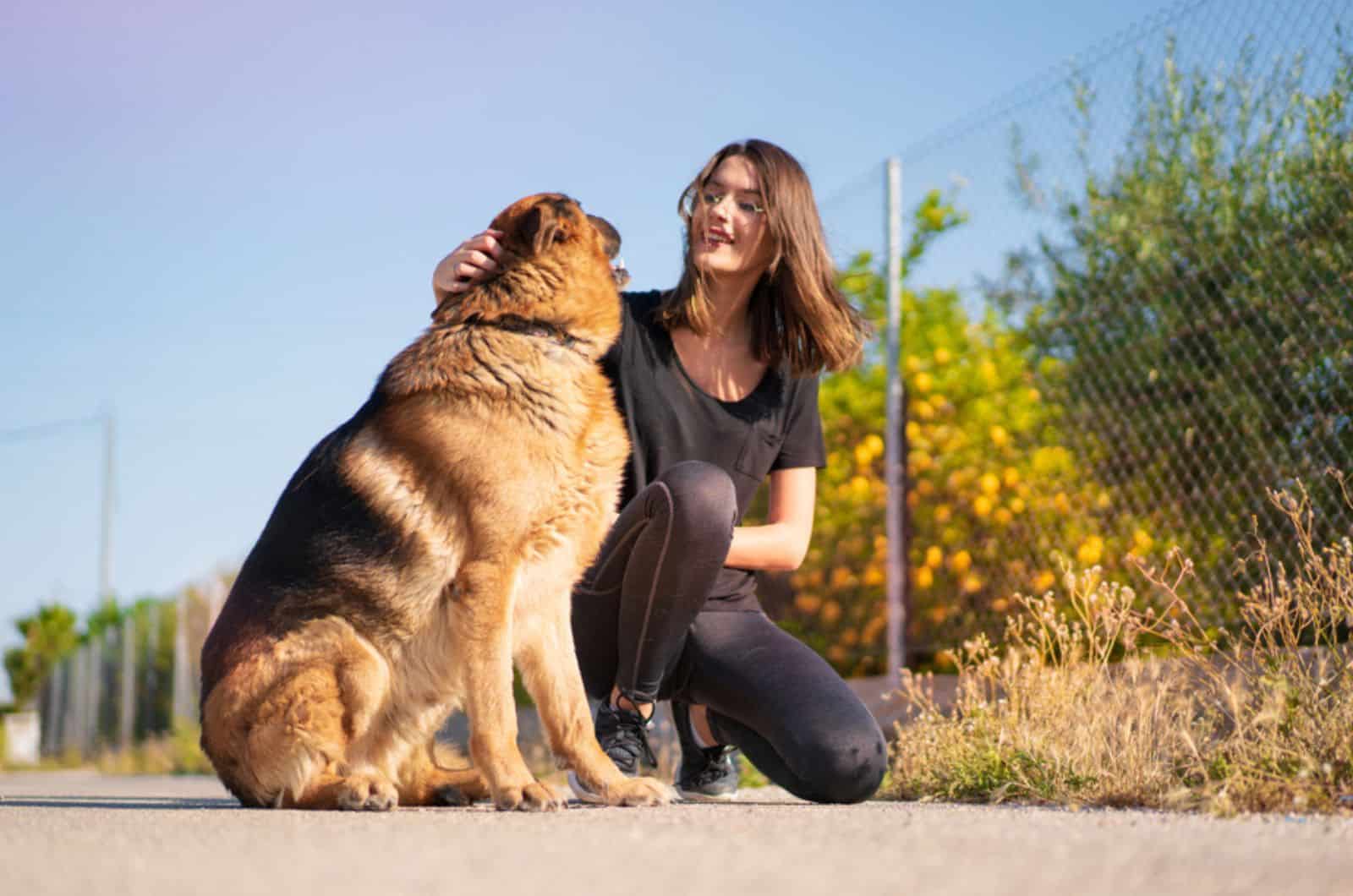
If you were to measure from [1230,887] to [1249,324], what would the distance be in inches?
153

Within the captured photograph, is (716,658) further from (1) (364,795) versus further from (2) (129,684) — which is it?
(2) (129,684)

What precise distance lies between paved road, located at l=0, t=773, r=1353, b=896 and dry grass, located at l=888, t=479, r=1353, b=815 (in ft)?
0.88

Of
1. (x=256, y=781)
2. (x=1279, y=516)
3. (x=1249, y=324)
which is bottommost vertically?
(x=256, y=781)

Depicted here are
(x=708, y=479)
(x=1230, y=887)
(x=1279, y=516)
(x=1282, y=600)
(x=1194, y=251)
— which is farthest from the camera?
(x=1194, y=251)

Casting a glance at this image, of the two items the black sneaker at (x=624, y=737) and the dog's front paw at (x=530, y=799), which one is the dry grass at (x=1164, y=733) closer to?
the black sneaker at (x=624, y=737)

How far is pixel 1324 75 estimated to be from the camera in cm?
509

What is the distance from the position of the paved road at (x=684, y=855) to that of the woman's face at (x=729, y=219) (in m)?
1.84

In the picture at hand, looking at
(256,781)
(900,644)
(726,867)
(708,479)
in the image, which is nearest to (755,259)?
(708,479)

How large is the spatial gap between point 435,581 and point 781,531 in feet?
4.42

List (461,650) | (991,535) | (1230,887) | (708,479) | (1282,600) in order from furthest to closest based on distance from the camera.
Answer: (991,535)
(708,479)
(1282,600)
(461,650)
(1230,887)

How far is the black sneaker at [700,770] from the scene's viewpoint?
400 centimetres

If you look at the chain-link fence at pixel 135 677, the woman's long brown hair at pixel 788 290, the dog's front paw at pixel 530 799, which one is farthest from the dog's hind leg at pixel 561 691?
the chain-link fence at pixel 135 677

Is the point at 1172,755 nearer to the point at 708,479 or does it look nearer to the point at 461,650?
the point at 708,479

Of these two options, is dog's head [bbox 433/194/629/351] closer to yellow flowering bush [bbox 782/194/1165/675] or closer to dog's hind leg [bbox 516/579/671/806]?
dog's hind leg [bbox 516/579/671/806]
